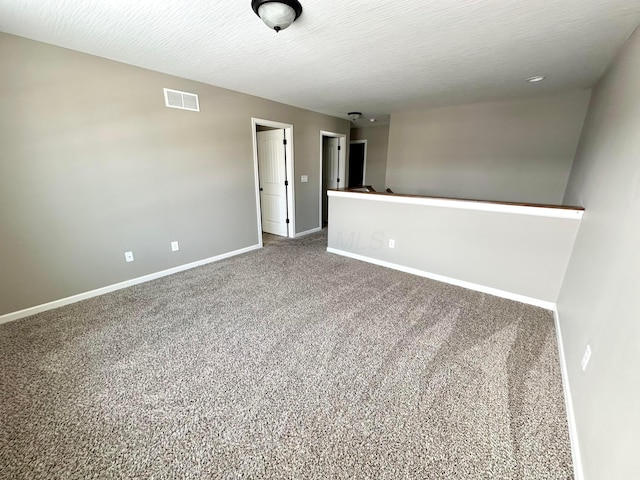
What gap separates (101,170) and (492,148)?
535 centimetres

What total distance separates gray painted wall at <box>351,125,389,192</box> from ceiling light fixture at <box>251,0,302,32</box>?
4958 mm

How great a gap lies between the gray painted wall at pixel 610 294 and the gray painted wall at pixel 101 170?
390 cm

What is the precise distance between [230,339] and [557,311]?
306cm

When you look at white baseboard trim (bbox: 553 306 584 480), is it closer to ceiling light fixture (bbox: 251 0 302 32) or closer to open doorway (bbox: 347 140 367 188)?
ceiling light fixture (bbox: 251 0 302 32)

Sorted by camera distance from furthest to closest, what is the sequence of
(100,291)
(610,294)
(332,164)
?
(332,164) < (100,291) < (610,294)

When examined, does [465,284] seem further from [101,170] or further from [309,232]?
[101,170]

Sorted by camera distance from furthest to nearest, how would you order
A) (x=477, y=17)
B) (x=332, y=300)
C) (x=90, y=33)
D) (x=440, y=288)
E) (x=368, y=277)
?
(x=368, y=277), (x=440, y=288), (x=332, y=300), (x=90, y=33), (x=477, y=17)

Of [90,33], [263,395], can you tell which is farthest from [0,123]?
[263,395]

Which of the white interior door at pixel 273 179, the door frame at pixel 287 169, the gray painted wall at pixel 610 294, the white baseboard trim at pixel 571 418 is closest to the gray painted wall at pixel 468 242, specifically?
the gray painted wall at pixel 610 294

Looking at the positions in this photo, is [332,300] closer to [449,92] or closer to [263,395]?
[263,395]

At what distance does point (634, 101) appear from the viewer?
1.66 meters

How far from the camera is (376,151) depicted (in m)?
6.58

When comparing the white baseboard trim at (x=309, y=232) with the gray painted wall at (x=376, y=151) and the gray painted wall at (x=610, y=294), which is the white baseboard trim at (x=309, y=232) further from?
the gray painted wall at (x=610, y=294)

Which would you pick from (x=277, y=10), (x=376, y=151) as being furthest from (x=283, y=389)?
(x=376, y=151)
